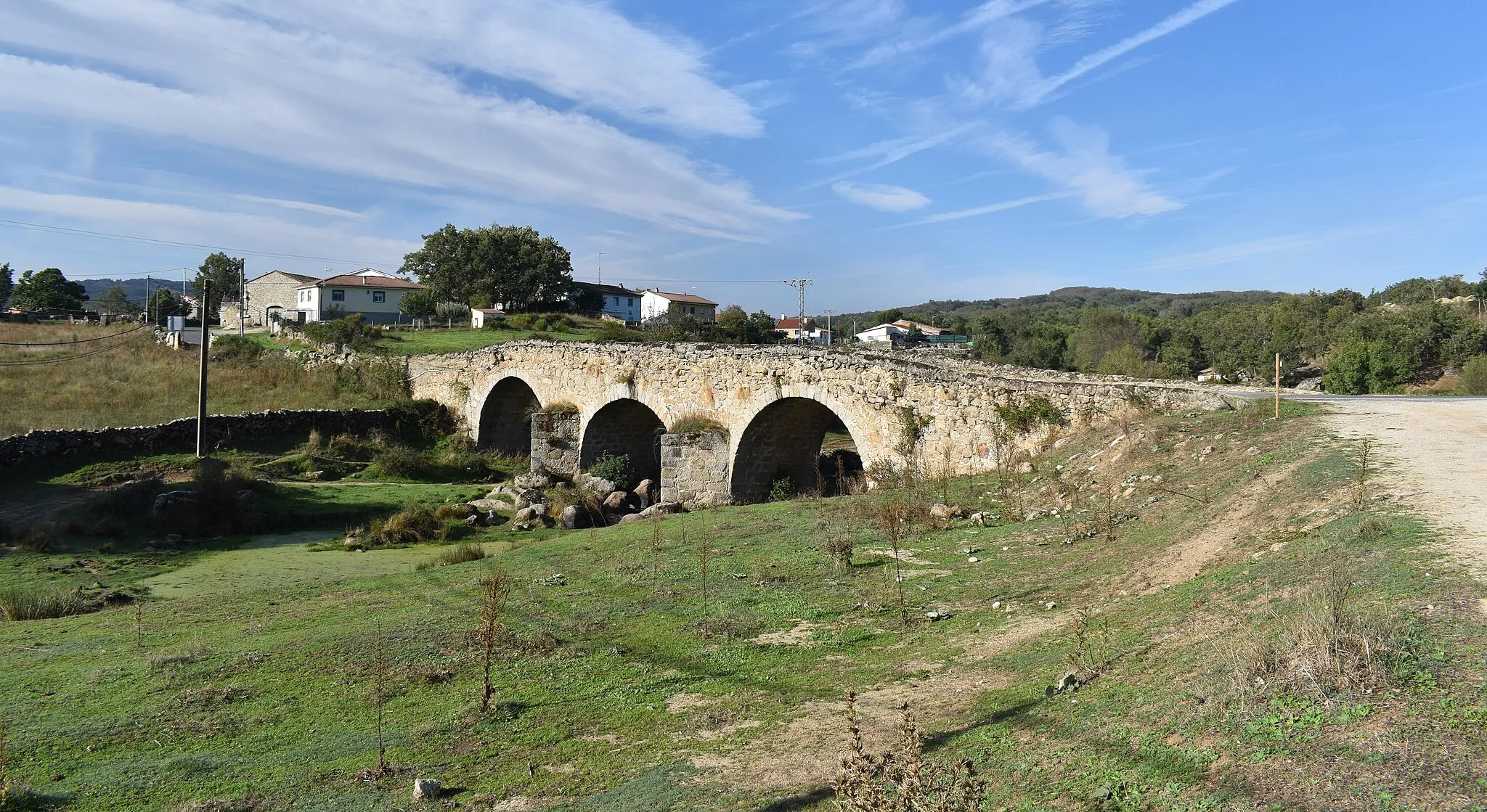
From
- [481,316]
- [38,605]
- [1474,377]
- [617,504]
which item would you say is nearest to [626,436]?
[617,504]


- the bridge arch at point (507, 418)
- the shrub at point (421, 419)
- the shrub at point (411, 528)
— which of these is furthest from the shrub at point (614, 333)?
the shrub at point (411, 528)

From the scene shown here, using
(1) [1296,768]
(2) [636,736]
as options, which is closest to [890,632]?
(2) [636,736]

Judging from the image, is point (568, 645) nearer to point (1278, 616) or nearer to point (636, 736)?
point (636, 736)

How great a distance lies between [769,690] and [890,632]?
1.42 m

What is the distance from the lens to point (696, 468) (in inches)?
761

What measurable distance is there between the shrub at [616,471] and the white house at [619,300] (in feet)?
136

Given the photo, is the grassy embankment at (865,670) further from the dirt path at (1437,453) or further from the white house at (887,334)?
the white house at (887,334)

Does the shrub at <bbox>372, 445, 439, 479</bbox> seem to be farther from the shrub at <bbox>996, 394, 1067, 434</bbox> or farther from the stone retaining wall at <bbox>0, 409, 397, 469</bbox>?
the shrub at <bbox>996, 394, 1067, 434</bbox>

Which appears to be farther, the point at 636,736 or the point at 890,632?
the point at 890,632

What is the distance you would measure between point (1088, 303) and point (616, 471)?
12976 centimetres

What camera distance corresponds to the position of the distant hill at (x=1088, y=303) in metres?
111

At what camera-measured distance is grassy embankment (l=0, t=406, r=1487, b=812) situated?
3641 millimetres

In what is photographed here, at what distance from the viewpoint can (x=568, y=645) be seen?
24.3 feet

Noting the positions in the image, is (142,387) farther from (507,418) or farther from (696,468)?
(696,468)
